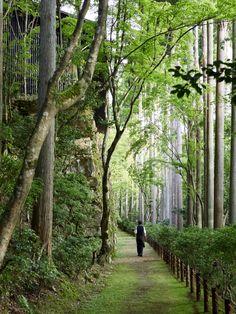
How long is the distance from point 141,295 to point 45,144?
4584 mm

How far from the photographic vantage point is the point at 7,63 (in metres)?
14.3

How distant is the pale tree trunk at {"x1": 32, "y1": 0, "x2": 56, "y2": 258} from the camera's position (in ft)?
32.2

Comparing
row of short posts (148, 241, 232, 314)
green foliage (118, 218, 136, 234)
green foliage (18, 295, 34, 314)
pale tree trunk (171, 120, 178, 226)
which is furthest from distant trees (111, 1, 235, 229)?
green foliage (118, 218, 136, 234)

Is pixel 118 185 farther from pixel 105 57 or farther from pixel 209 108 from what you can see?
pixel 105 57

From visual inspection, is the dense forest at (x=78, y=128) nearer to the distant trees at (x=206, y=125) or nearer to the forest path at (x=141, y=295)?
the distant trees at (x=206, y=125)

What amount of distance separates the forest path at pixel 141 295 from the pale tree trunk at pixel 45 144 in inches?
72.9

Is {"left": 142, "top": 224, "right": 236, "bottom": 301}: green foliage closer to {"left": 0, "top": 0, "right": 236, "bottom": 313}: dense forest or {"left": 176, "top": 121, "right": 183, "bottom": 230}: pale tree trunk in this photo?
{"left": 0, "top": 0, "right": 236, "bottom": 313}: dense forest

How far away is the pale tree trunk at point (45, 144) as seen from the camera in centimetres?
981

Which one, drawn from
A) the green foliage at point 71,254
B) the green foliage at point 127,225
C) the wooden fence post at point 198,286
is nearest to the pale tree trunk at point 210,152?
the green foliage at point 71,254

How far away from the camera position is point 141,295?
1152 centimetres

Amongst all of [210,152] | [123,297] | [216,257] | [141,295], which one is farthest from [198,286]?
[210,152]

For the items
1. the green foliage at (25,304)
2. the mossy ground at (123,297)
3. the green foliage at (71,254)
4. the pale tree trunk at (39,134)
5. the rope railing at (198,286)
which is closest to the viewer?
the pale tree trunk at (39,134)

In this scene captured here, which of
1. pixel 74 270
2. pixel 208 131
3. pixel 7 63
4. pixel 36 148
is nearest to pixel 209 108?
pixel 208 131

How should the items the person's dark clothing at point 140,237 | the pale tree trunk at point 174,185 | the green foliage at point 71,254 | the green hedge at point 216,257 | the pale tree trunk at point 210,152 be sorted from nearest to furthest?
the green hedge at point 216,257 → the green foliage at point 71,254 → the pale tree trunk at point 210,152 → the person's dark clothing at point 140,237 → the pale tree trunk at point 174,185
